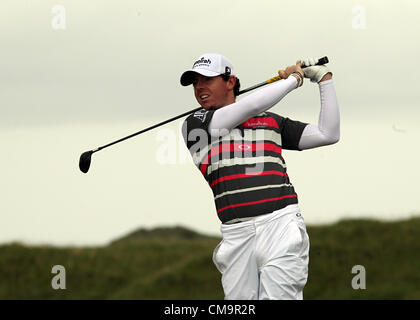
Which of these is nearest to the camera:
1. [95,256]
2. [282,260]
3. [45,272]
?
[282,260]

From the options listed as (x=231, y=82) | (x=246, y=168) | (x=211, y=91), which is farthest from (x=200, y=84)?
(x=246, y=168)

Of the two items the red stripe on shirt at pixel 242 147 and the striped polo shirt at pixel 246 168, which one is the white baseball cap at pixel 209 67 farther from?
the red stripe on shirt at pixel 242 147

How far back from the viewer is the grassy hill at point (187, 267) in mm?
38156

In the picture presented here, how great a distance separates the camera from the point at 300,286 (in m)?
7.97

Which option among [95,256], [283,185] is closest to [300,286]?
[283,185]

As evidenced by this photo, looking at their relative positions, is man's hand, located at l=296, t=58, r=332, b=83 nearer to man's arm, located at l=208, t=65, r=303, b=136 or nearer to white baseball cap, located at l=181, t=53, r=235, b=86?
man's arm, located at l=208, t=65, r=303, b=136

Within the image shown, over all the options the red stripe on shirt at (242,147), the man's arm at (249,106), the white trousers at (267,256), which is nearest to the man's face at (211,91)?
the man's arm at (249,106)

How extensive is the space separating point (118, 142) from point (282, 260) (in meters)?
2.52

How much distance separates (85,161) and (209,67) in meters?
2.26

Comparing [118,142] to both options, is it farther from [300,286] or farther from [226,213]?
[300,286]

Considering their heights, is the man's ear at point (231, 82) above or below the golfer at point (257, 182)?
above

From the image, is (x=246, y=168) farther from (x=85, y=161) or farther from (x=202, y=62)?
(x=85, y=161)
